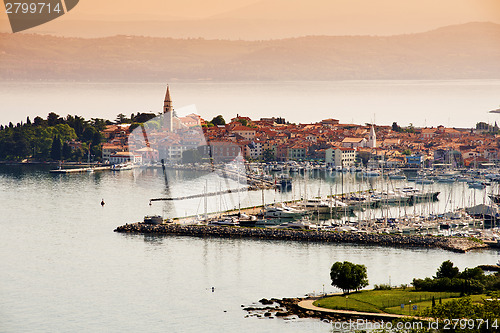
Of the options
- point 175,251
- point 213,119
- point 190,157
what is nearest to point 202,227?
point 175,251

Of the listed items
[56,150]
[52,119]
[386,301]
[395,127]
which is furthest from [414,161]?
[386,301]

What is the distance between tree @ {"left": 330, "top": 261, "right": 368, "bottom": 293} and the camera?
44.5 feet

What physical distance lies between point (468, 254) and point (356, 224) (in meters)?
3.24

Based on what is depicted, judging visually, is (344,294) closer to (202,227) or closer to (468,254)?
(468,254)

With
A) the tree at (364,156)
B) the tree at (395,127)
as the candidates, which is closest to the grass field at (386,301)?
the tree at (364,156)

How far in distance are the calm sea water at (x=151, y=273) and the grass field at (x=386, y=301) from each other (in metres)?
0.70

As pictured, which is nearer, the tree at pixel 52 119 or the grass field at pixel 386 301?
the grass field at pixel 386 301

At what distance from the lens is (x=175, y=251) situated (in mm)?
17406

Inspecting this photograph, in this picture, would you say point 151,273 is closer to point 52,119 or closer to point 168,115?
point 168,115

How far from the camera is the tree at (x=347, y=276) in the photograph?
13562 mm

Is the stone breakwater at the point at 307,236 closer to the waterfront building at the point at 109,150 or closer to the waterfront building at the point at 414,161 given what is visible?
the waterfront building at the point at 414,161

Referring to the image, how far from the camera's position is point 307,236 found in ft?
60.4

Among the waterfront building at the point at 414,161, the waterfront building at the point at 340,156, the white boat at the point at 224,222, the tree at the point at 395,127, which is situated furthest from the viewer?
the tree at the point at 395,127

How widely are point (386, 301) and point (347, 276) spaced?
90 cm
